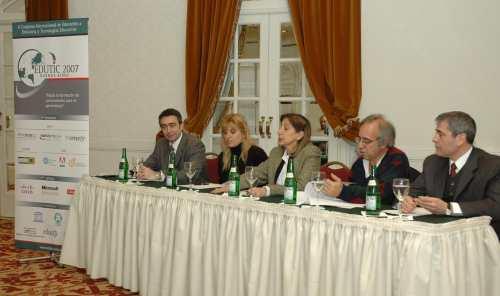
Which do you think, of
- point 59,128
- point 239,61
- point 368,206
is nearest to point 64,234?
point 59,128

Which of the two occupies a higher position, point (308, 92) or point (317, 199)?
point (308, 92)

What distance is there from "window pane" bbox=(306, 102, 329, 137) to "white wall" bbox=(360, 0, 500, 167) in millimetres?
420

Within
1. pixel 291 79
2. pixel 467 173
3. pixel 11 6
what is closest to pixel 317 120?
pixel 291 79

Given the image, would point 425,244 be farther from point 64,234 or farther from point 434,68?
point 64,234

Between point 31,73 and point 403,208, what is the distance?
11.4 feet

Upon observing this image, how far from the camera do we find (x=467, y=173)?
296 centimetres

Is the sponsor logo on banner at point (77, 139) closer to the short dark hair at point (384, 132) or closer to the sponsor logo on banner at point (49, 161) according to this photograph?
the sponsor logo on banner at point (49, 161)

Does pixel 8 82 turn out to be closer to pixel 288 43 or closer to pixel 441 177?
pixel 288 43

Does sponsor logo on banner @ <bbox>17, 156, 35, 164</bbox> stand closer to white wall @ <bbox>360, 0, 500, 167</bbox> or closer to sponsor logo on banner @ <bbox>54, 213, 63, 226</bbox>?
sponsor logo on banner @ <bbox>54, 213, 63, 226</bbox>

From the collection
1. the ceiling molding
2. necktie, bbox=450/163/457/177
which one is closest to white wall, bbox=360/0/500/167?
necktie, bbox=450/163/457/177

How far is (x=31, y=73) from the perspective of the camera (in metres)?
5.04

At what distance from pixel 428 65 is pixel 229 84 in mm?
1977

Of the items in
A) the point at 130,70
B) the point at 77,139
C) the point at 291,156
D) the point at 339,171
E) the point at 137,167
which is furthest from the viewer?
the point at 130,70

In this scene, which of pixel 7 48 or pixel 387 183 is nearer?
pixel 387 183
